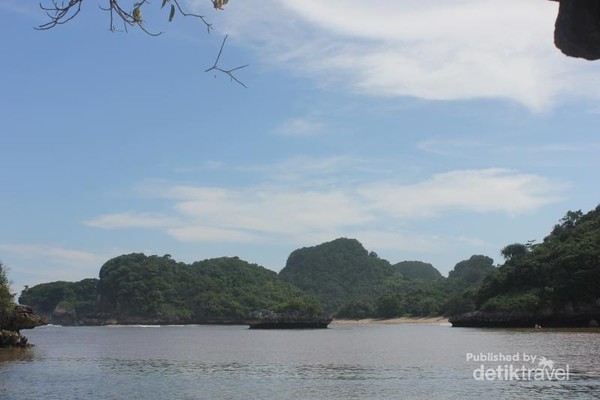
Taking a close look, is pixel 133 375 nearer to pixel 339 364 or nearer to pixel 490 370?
pixel 339 364

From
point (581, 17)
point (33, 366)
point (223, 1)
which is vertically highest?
point (223, 1)

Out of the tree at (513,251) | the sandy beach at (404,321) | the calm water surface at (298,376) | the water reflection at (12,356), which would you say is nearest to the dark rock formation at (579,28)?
the calm water surface at (298,376)

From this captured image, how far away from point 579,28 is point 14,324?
226ft

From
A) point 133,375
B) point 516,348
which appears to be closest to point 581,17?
point 133,375

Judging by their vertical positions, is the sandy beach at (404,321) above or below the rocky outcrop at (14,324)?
above

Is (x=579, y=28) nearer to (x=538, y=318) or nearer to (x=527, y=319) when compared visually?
(x=538, y=318)

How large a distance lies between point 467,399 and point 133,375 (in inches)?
869

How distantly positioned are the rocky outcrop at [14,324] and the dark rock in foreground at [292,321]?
8457 cm

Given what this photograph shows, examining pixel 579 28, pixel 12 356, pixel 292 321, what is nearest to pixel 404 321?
pixel 292 321

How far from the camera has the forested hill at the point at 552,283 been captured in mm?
92875

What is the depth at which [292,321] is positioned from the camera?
14550cm

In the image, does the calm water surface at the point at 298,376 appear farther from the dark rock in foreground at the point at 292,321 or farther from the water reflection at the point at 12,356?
the dark rock in foreground at the point at 292,321

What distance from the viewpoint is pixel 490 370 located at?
38.0m

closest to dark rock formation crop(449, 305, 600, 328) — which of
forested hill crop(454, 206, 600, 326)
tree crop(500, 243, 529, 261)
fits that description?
forested hill crop(454, 206, 600, 326)
